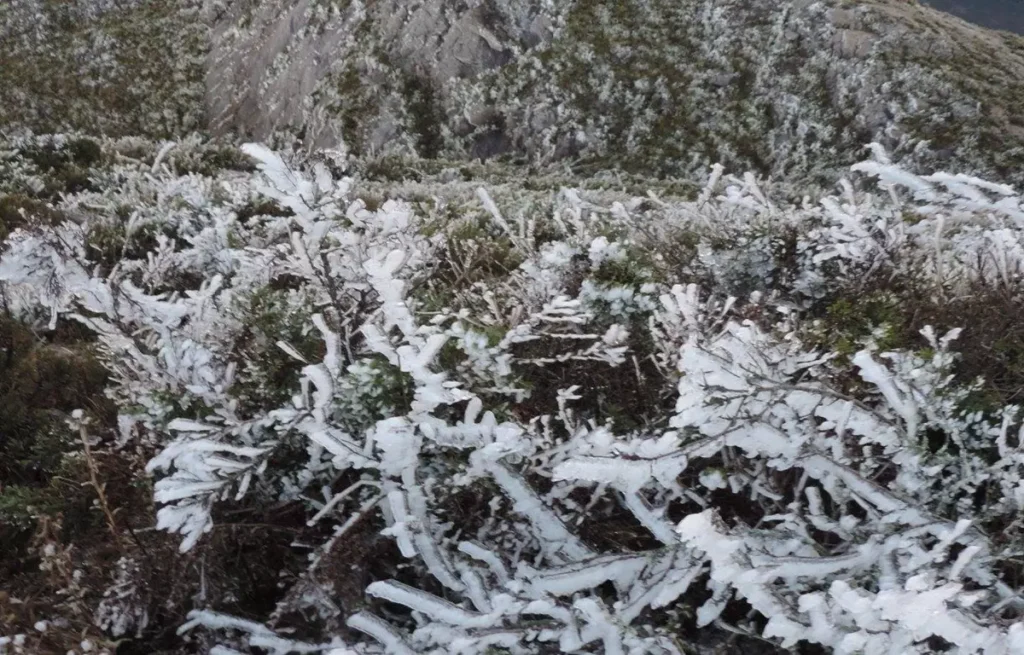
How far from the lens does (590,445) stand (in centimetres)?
213

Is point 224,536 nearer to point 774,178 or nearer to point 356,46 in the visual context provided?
point 774,178

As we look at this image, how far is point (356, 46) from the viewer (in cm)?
2655

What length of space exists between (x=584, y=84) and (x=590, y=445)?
82.1ft

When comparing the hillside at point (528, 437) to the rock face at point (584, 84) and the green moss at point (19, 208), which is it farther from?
the rock face at point (584, 84)

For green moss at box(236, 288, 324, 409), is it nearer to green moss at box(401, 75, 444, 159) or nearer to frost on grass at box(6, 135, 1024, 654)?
frost on grass at box(6, 135, 1024, 654)

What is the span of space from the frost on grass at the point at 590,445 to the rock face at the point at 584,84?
21.0 meters

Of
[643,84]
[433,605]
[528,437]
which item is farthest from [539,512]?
[643,84]

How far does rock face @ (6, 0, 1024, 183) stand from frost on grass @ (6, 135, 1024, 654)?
828 inches

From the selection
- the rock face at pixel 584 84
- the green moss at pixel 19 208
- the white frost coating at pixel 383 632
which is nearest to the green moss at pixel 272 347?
the white frost coating at pixel 383 632

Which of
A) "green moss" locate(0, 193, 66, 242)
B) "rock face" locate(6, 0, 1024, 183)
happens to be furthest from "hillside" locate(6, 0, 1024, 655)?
"rock face" locate(6, 0, 1024, 183)

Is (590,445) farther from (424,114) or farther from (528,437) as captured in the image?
(424,114)

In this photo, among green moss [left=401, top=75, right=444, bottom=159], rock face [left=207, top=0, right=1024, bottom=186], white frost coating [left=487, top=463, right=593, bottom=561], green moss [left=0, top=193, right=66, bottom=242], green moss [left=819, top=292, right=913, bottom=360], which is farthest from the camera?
green moss [left=401, top=75, right=444, bottom=159]

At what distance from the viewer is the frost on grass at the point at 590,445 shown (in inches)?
67.9

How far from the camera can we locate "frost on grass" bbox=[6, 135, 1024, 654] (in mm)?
1725
